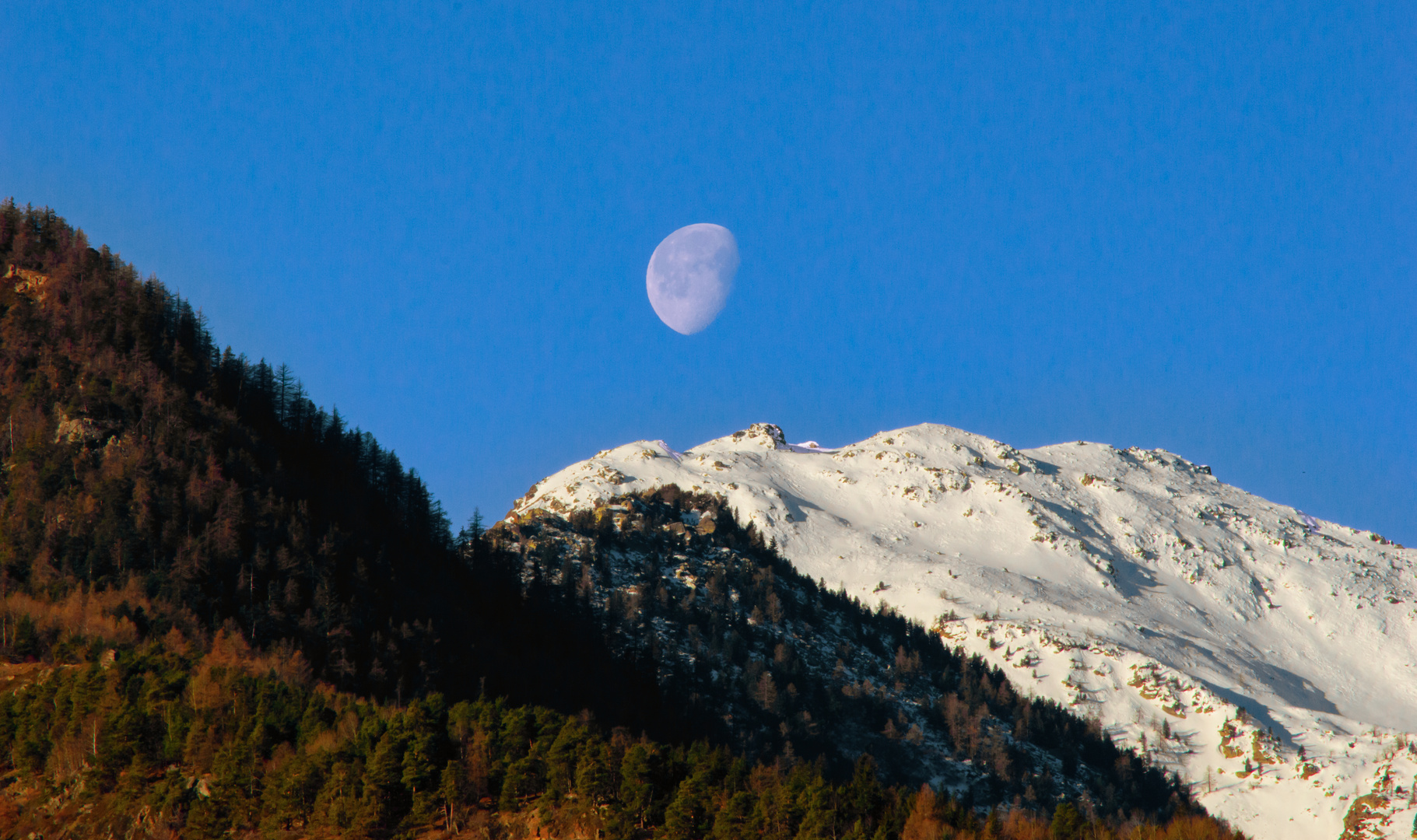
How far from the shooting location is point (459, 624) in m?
148

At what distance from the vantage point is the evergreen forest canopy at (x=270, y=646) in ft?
230

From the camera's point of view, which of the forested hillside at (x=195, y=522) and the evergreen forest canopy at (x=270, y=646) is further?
the forested hillside at (x=195, y=522)

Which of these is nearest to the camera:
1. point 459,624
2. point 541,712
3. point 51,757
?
point 51,757

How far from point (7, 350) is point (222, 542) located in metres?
44.5

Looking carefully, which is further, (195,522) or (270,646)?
(195,522)

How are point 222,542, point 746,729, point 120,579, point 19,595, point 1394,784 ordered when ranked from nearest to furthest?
point 19,595 < point 120,579 < point 222,542 < point 746,729 < point 1394,784

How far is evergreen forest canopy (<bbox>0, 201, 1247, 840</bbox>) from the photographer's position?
7019 cm

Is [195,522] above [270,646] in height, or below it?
above

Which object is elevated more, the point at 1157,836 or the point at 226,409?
the point at 226,409

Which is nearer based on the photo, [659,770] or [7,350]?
[659,770]

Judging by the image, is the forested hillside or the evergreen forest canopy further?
the forested hillside

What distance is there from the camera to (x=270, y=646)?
375 feet

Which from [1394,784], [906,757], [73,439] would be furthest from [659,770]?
[1394,784]

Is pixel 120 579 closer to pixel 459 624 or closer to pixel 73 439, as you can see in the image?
pixel 73 439
